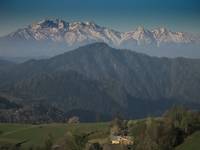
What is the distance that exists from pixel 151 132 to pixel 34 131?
21486 millimetres

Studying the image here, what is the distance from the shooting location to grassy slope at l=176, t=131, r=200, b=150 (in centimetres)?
3536

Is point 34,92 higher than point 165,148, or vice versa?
point 34,92

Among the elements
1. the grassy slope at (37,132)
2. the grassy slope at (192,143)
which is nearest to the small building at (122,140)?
the grassy slope at (37,132)

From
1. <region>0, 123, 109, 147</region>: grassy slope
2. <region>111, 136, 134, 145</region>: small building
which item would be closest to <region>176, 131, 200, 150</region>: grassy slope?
<region>111, 136, 134, 145</region>: small building

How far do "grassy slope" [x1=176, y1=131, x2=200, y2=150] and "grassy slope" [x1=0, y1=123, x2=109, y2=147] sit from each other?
1221cm

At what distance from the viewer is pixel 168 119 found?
1740 inches

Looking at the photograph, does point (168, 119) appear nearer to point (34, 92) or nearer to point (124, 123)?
point (124, 123)

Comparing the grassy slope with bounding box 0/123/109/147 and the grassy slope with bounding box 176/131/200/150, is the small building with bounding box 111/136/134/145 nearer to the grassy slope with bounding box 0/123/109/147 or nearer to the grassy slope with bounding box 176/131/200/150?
the grassy slope with bounding box 0/123/109/147

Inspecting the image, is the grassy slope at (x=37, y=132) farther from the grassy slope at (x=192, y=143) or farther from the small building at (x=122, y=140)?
the grassy slope at (x=192, y=143)

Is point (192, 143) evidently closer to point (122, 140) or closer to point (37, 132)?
point (122, 140)

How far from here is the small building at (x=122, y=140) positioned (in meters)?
43.2

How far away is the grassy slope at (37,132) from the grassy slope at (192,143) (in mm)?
12212

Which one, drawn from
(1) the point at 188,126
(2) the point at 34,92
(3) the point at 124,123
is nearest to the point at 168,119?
(1) the point at 188,126

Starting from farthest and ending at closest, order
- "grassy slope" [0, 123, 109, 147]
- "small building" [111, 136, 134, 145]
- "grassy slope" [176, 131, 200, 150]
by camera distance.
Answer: "grassy slope" [0, 123, 109, 147], "small building" [111, 136, 134, 145], "grassy slope" [176, 131, 200, 150]
